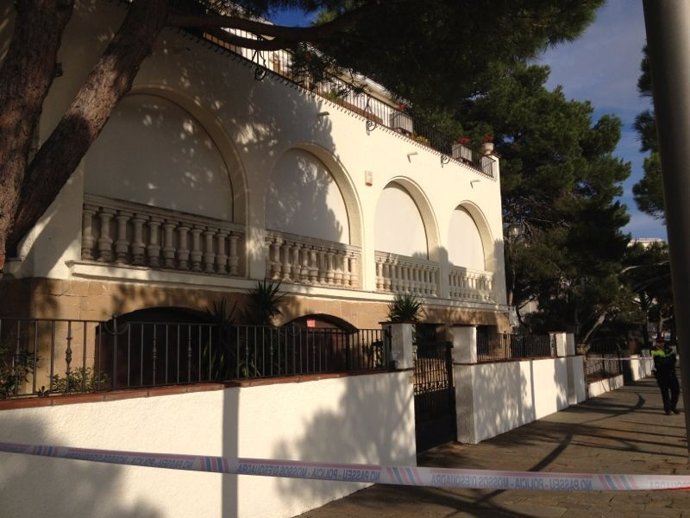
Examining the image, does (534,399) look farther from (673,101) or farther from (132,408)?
(673,101)

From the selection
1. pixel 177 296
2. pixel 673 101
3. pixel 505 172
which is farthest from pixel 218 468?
pixel 505 172

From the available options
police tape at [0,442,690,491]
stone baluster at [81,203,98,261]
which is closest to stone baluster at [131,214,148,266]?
stone baluster at [81,203,98,261]

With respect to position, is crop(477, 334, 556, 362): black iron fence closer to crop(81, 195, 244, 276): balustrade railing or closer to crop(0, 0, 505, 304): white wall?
crop(0, 0, 505, 304): white wall

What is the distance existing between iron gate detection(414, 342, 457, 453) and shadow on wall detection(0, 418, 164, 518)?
560cm

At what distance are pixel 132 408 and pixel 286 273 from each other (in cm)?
604

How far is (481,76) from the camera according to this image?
31.6 ft

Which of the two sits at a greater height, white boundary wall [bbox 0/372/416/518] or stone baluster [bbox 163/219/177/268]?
stone baluster [bbox 163/219/177/268]

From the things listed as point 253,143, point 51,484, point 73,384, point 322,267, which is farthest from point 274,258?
point 51,484

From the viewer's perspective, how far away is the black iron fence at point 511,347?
12297mm

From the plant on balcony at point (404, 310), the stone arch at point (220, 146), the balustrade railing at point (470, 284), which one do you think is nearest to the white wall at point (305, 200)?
the stone arch at point (220, 146)

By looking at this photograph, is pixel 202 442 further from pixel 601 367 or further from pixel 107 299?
pixel 601 367

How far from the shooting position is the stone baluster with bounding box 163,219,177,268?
877 centimetres

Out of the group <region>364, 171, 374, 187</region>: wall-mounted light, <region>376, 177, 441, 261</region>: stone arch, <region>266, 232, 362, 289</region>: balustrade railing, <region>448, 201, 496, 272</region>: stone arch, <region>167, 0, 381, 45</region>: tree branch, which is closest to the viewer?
<region>167, 0, 381, 45</region>: tree branch

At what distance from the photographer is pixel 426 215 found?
600 inches
